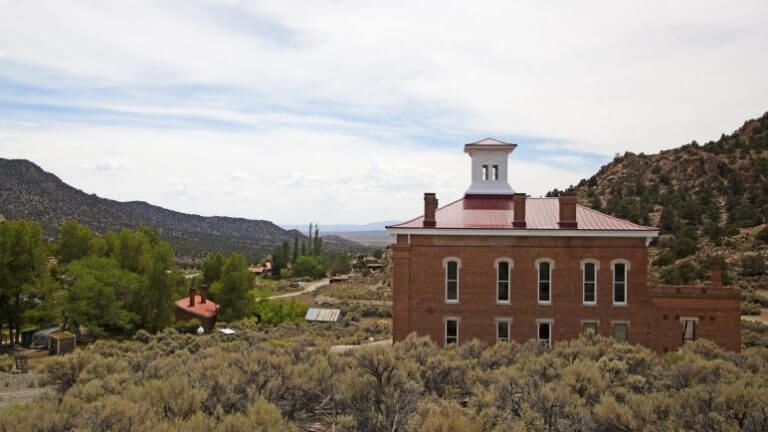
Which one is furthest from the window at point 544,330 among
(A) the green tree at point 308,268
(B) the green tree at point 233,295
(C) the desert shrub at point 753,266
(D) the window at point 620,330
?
(A) the green tree at point 308,268

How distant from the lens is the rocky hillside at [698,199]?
5159 centimetres

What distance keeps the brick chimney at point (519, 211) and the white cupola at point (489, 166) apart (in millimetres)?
4605

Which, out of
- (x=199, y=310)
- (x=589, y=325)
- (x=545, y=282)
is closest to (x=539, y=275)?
(x=545, y=282)

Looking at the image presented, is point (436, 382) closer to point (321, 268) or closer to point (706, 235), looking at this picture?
point (706, 235)

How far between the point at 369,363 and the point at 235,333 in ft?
77.6

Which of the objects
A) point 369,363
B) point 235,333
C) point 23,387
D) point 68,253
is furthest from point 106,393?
point 68,253

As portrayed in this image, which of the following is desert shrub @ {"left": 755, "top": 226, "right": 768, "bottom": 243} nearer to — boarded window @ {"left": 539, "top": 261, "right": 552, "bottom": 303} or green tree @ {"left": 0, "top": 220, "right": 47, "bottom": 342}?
boarded window @ {"left": 539, "top": 261, "right": 552, "bottom": 303}

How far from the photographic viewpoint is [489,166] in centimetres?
3102

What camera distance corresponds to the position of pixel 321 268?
99500mm

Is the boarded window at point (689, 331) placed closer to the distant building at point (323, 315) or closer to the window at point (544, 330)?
the window at point (544, 330)

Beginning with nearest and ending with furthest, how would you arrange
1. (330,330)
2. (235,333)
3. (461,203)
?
(461,203), (235,333), (330,330)

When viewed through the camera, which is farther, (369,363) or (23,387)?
(23,387)

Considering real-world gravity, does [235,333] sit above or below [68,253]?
below

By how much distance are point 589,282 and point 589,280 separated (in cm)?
8
